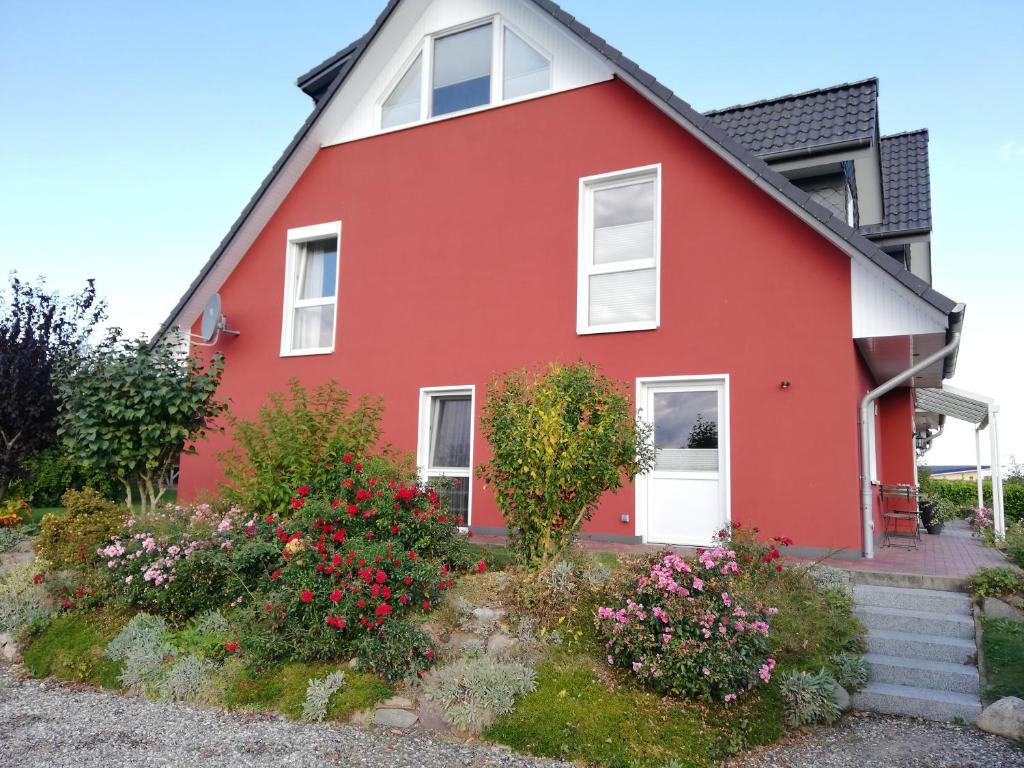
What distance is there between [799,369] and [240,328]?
27.2 ft

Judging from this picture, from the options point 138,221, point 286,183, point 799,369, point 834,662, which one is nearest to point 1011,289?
point 799,369

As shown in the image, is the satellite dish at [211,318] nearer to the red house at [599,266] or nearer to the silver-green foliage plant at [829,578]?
the red house at [599,266]

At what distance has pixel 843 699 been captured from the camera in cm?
450

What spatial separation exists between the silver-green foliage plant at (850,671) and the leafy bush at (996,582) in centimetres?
134

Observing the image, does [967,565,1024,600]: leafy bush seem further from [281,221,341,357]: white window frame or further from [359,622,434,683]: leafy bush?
[281,221,341,357]: white window frame

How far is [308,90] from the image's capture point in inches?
472

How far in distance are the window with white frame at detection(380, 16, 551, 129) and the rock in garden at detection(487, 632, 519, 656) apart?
23.5 feet

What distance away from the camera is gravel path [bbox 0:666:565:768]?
3875mm

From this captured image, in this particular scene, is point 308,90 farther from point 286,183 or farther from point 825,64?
point 825,64

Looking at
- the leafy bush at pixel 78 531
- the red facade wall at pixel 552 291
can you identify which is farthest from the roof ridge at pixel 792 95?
the leafy bush at pixel 78 531

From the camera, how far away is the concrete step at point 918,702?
14.4 feet

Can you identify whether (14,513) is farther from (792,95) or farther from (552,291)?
(792,95)

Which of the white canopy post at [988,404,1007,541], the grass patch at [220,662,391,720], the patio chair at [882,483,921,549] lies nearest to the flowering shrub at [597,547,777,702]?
the grass patch at [220,662,391,720]

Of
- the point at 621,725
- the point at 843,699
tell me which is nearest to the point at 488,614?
the point at 621,725
